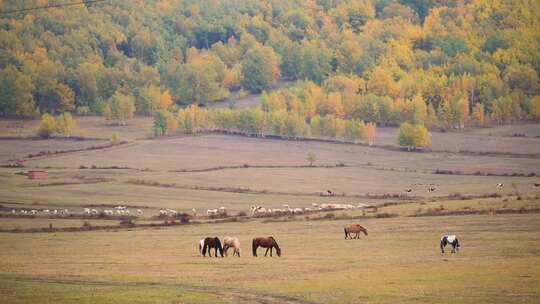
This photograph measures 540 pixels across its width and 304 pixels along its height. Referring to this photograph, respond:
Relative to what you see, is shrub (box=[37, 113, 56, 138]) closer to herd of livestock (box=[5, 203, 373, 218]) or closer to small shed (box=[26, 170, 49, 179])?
small shed (box=[26, 170, 49, 179])

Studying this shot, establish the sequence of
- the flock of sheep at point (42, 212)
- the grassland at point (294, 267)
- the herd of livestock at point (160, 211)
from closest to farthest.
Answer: the grassland at point (294, 267), the herd of livestock at point (160, 211), the flock of sheep at point (42, 212)

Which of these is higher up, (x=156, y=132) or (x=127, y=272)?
(x=156, y=132)

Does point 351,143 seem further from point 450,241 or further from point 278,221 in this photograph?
point 450,241

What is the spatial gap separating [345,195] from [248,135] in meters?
61.5

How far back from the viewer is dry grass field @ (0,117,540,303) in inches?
1566

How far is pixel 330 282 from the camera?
40906 millimetres

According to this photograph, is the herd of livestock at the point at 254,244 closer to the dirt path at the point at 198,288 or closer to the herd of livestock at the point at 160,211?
the dirt path at the point at 198,288

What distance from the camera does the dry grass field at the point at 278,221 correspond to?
3978 centimetres

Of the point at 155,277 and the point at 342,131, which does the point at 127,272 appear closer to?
the point at 155,277

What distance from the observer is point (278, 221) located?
245ft

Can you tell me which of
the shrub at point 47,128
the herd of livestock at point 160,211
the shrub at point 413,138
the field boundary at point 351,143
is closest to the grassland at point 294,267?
the herd of livestock at point 160,211

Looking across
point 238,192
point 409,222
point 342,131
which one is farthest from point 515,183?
point 342,131

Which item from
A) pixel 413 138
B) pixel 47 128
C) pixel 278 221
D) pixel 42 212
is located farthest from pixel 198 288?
pixel 47 128

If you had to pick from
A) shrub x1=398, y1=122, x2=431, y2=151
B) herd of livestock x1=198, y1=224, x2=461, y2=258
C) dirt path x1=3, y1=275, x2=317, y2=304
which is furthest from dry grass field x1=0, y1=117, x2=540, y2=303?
shrub x1=398, y1=122, x2=431, y2=151
